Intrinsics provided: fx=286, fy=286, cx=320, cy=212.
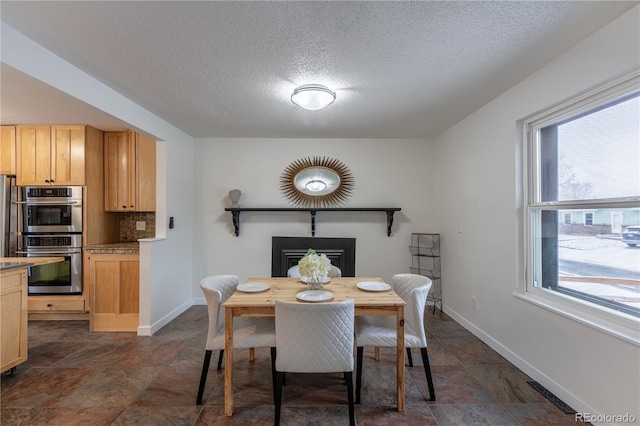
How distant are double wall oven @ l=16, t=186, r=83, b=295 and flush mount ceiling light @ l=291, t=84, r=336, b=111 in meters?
2.92

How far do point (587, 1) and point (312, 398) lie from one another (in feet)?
9.30

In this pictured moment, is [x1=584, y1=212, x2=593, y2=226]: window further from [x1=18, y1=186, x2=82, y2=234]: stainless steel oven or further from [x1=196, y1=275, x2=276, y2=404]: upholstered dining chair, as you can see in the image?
[x1=18, y1=186, x2=82, y2=234]: stainless steel oven

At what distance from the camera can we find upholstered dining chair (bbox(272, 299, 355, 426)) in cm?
166

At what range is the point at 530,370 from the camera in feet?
7.31

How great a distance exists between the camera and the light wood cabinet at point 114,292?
3.14 metres

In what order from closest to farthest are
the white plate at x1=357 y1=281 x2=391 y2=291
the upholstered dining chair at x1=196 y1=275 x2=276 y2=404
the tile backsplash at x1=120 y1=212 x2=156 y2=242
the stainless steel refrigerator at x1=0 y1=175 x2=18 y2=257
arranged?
1. the upholstered dining chair at x1=196 y1=275 x2=276 y2=404
2. the white plate at x1=357 y1=281 x2=391 y2=291
3. the stainless steel refrigerator at x1=0 y1=175 x2=18 y2=257
4. the tile backsplash at x1=120 y1=212 x2=156 y2=242

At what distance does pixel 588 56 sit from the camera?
1771 millimetres

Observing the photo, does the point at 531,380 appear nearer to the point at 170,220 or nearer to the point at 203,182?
the point at 170,220

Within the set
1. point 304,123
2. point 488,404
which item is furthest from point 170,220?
point 488,404

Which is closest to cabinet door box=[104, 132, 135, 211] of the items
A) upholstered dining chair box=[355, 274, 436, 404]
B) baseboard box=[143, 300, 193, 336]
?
baseboard box=[143, 300, 193, 336]

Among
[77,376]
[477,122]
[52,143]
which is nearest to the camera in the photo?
[77,376]

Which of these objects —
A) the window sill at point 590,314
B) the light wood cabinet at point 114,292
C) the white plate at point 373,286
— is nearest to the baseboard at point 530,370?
the window sill at point 590,314

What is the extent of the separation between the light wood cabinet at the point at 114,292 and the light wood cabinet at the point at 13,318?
824 mm

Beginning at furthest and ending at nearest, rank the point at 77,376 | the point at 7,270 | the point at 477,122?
the point at 477,122 < the point at 77,376 < the point at 7,270
